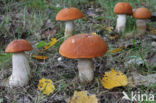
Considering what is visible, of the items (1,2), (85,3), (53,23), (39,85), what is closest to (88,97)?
(39,85)

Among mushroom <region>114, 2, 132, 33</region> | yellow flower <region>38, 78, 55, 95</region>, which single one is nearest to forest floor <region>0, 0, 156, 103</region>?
yellow flower <region>38, 78, 55, 95</region>

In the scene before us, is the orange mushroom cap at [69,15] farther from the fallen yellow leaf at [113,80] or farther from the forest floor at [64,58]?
the fallen yellow leaf at [113,80]

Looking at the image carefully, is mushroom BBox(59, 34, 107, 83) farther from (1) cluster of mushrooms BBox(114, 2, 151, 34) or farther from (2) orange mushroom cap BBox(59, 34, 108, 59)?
(1) cluster of mushrooms BBox(114, 2, 151, 34)

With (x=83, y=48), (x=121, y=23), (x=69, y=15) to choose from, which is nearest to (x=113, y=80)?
(x=83, y=48)

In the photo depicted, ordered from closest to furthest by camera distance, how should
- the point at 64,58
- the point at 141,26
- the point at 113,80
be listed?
the point at 113,80 < the point at 64,58 < the point at 141,26

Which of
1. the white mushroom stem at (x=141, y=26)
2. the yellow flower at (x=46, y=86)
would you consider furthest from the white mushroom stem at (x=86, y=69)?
the white mushroom stem at (x=141, y=26)

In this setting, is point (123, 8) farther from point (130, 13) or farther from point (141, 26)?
point (141, 26)

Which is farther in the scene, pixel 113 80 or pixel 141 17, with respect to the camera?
pixel 141 17

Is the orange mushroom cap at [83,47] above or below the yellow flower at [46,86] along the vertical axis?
above
